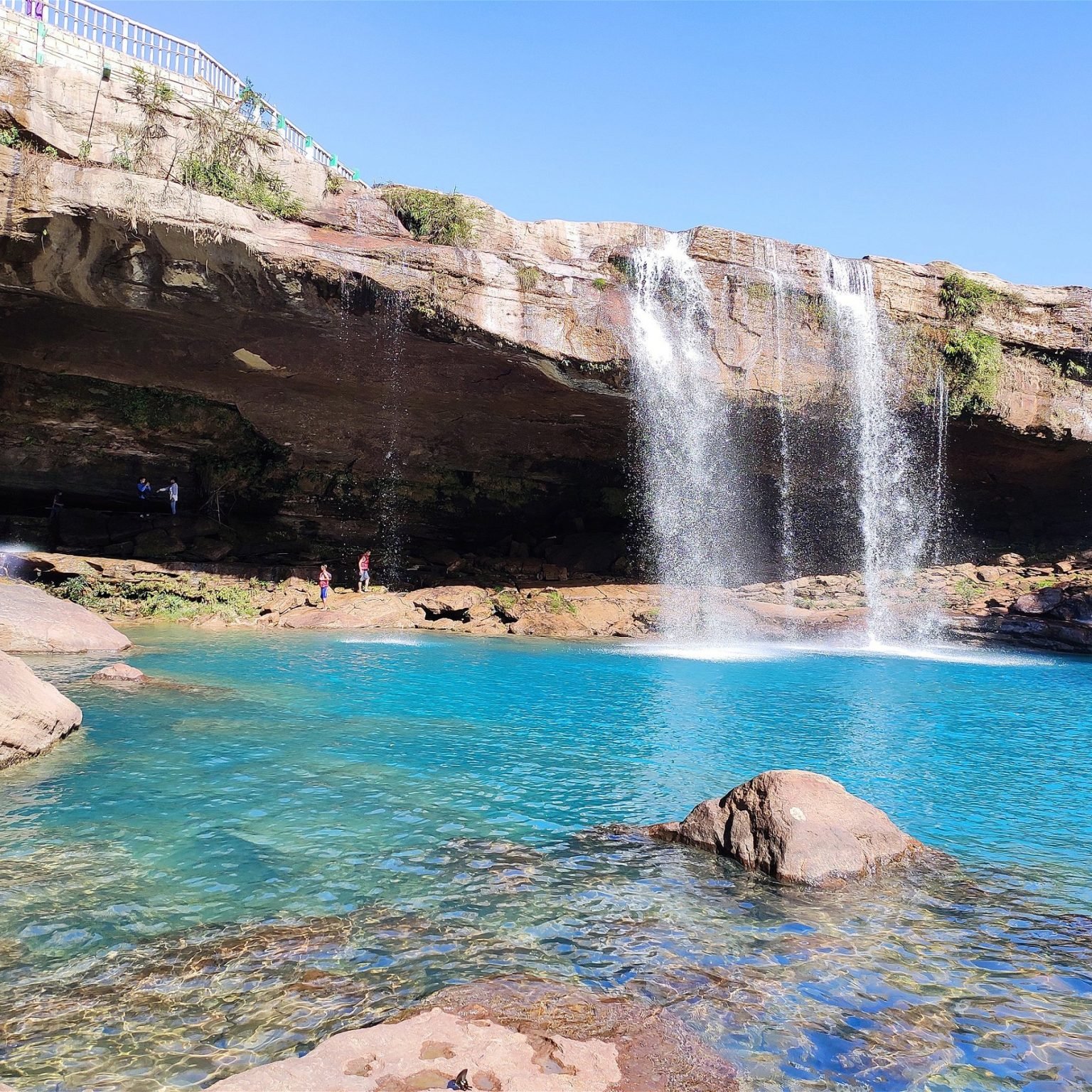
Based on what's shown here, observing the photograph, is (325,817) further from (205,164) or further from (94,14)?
(94,14)

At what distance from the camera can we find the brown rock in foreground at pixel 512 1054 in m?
2.82

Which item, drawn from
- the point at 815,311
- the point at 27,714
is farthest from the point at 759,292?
the point at 27,714

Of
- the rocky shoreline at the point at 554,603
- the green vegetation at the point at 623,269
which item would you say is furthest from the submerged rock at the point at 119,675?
the green vegetation at the point at 623,269

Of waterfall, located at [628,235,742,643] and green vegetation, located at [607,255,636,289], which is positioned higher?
green vegetation, located at [607,255,636,289]

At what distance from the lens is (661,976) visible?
3875mm

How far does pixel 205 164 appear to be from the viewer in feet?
53.3

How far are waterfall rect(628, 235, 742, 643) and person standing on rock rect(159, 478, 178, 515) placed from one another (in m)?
12.8

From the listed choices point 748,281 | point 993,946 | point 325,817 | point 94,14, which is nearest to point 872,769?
point 993,946

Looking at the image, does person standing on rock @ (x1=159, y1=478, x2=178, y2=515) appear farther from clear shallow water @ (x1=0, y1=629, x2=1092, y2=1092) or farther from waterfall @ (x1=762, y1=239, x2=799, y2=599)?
waterfall @ (x1=762, y1=239, x2=799, y2=599)

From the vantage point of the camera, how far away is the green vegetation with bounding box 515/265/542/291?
1734 centimetres

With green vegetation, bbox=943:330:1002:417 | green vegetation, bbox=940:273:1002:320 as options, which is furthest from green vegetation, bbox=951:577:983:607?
green vegetation, bbox=940:273:1002:320

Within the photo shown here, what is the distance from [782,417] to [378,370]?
1015 centimetres

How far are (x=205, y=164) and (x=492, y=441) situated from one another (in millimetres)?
9781

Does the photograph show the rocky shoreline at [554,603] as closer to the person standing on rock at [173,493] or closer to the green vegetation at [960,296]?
the person standing on rock at [173,493]
